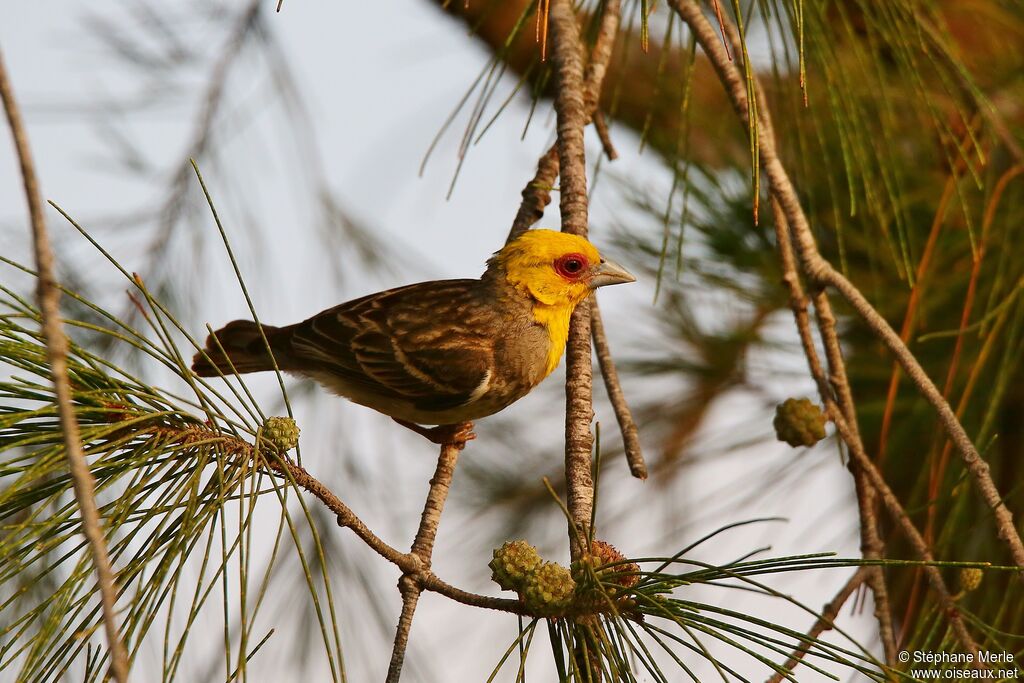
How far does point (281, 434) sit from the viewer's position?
186 centimetres

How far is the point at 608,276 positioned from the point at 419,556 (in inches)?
64.7

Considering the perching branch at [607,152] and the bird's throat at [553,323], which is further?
the bird's throat at [553,323]

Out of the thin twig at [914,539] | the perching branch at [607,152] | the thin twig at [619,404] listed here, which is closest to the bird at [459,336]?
the perching branch at [607,152]

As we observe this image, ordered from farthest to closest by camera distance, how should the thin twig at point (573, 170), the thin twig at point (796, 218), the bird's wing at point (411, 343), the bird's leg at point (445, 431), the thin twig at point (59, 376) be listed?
the bird's leg at point (445, 431)
the bird's wing at point (411, 343)
the thin twig at point (796, 218)
the thin twig at point (573, 170)
the thin twig at point (59, 376)

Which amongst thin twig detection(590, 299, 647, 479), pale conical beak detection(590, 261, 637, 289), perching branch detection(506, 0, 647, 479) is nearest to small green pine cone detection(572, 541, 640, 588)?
thin twig detection(590, 299, 647, 479)

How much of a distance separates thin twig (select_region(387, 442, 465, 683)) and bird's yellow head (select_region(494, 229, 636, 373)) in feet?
2.76

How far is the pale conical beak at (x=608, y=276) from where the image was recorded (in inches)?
141

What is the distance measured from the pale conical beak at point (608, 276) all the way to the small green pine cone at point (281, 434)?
1847 millimetres

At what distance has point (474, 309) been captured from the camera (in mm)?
3703

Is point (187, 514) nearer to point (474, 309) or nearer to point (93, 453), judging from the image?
point (93, 453)

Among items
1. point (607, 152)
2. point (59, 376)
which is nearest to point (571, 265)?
point (607, 152)

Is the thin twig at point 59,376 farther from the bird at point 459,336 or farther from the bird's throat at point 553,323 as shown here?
the bird's throat at point 553,323

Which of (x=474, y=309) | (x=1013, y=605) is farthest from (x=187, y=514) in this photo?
(x=1013, y=605)

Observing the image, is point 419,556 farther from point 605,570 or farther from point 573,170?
point 573,170
